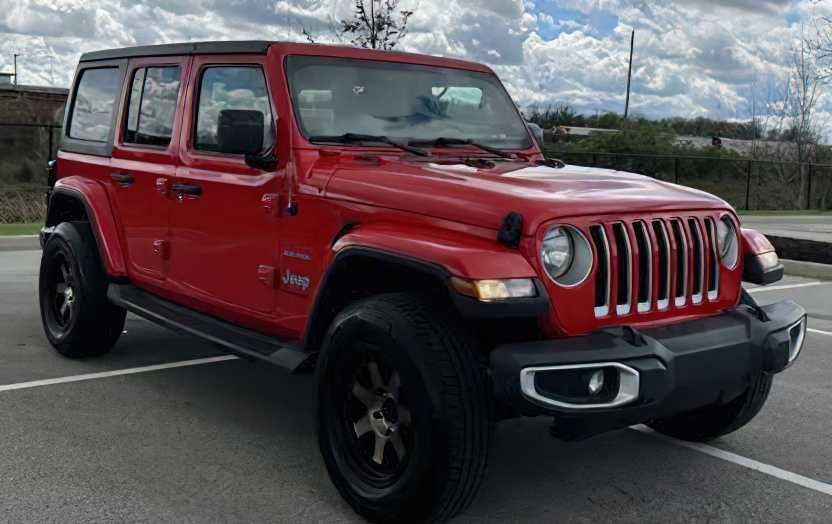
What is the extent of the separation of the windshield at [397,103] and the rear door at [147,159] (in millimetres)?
1007

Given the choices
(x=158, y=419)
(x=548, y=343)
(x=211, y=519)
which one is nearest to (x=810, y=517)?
(x=548, y=343)

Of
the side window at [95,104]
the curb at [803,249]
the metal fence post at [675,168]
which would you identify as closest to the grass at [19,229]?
the side window at [95,104]

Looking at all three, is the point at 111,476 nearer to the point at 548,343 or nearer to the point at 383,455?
the point at 383,455

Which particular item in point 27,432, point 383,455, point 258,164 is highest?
point 258,164

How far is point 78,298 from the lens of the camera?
6.00 m

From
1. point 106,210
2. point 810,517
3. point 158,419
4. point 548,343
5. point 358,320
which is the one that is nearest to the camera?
point 548,343

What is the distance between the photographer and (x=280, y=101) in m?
4.69

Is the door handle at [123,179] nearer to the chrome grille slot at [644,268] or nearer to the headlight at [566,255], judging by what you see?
the headlight at [566,255]

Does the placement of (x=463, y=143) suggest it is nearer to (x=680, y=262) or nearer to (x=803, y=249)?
(x=680, y=262)

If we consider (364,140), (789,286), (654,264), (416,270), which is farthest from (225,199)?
(789,286)

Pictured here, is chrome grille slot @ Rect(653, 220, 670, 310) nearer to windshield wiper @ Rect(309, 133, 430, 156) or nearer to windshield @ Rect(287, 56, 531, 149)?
windshield wiper @ Rect(309, 133, 430, 156)

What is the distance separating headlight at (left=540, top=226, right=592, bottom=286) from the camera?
3.60 metres

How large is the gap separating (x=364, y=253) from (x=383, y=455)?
804 millimetres

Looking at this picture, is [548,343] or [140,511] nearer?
[548,343]
